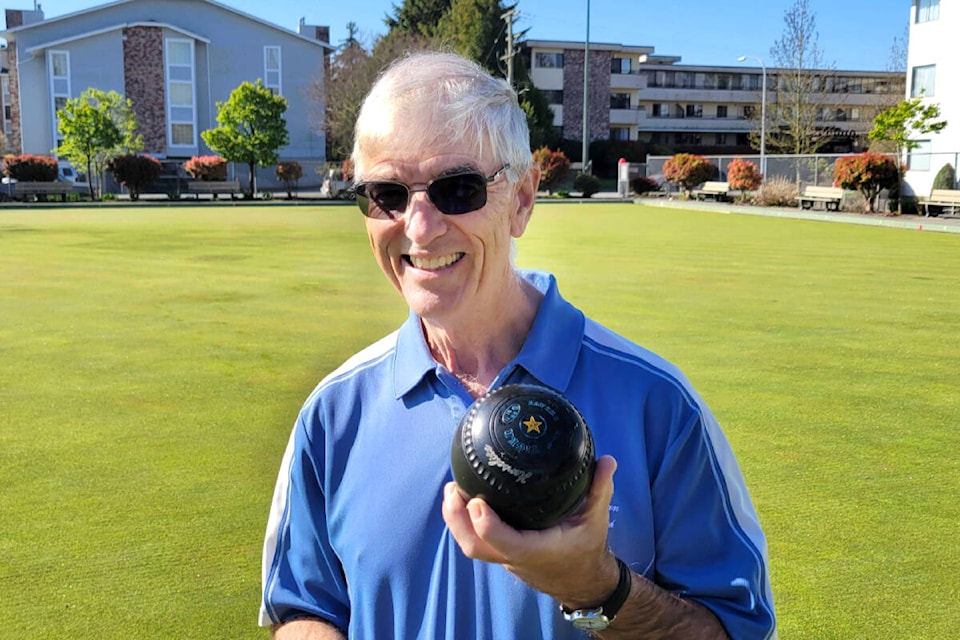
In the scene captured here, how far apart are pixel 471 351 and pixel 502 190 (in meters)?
0.40

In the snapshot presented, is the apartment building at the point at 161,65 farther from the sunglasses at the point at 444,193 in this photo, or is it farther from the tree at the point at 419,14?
the sunglasses at the point at 444,193

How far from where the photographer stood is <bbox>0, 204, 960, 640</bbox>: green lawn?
422cm

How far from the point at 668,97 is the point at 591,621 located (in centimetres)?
9823

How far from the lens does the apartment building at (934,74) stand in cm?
3731

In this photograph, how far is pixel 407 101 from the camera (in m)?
2.25

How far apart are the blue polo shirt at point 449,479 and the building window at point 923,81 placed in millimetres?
42672

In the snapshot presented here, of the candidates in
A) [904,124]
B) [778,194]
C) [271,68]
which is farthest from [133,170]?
[904,124]

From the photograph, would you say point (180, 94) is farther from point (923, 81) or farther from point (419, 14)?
point (923, 81)

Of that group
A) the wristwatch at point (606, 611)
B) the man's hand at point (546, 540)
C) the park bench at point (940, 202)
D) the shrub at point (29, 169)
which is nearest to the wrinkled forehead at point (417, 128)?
the man's hand at point (546, 540)

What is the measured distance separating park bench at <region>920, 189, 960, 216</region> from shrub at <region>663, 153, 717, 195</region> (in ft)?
49.1

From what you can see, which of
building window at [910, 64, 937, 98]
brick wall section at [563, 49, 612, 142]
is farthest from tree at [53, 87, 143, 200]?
brick wall section at [563, 49, 612, 142]

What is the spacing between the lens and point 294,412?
7.07m

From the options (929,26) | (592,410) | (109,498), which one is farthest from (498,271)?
(929,26)

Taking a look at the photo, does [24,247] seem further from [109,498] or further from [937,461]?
[937,461]
